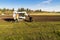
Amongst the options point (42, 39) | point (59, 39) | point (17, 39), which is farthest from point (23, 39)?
point (59, 39)

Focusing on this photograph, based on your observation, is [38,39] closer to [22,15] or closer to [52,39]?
[52,39]

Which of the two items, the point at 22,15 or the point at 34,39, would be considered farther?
the point at 22,15

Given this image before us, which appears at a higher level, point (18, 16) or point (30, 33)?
point (30, 33)

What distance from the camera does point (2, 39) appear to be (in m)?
14.8

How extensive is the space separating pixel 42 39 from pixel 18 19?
2962cm

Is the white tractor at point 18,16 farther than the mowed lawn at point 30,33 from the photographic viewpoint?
Yes

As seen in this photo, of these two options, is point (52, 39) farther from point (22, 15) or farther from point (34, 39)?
point (22, 15)

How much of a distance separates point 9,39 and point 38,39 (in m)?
2.30

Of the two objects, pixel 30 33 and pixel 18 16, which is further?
pixel 18 16

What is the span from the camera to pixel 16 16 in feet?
144

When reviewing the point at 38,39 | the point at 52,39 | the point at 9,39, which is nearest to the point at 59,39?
the point at 52,39

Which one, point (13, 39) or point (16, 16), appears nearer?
point (13, 39)

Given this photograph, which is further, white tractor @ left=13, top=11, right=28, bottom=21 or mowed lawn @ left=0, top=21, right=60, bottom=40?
white tractor @ left=13, top=11, right=28, bottom=21

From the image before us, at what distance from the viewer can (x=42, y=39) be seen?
46.1ft
